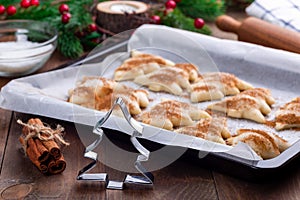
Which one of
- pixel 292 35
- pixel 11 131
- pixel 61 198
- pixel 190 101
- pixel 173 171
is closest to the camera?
pixel 61 198

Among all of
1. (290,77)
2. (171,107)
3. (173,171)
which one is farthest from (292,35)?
(173,171)

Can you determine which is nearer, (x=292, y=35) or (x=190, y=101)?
(x=190, y=101)

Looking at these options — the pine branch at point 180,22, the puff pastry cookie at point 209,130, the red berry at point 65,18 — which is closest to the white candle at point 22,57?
the red berry at point 65,18

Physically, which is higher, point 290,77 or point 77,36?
point 290,77

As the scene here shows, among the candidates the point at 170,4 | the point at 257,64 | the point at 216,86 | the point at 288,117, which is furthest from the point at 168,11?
the point at 288,117

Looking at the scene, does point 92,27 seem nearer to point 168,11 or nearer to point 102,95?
point 168,11

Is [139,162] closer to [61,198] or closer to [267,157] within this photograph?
[61,198]

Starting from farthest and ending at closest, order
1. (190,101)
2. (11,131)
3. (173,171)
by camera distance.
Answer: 1. (190,101)
2. (11,131)
3. (173,171)
